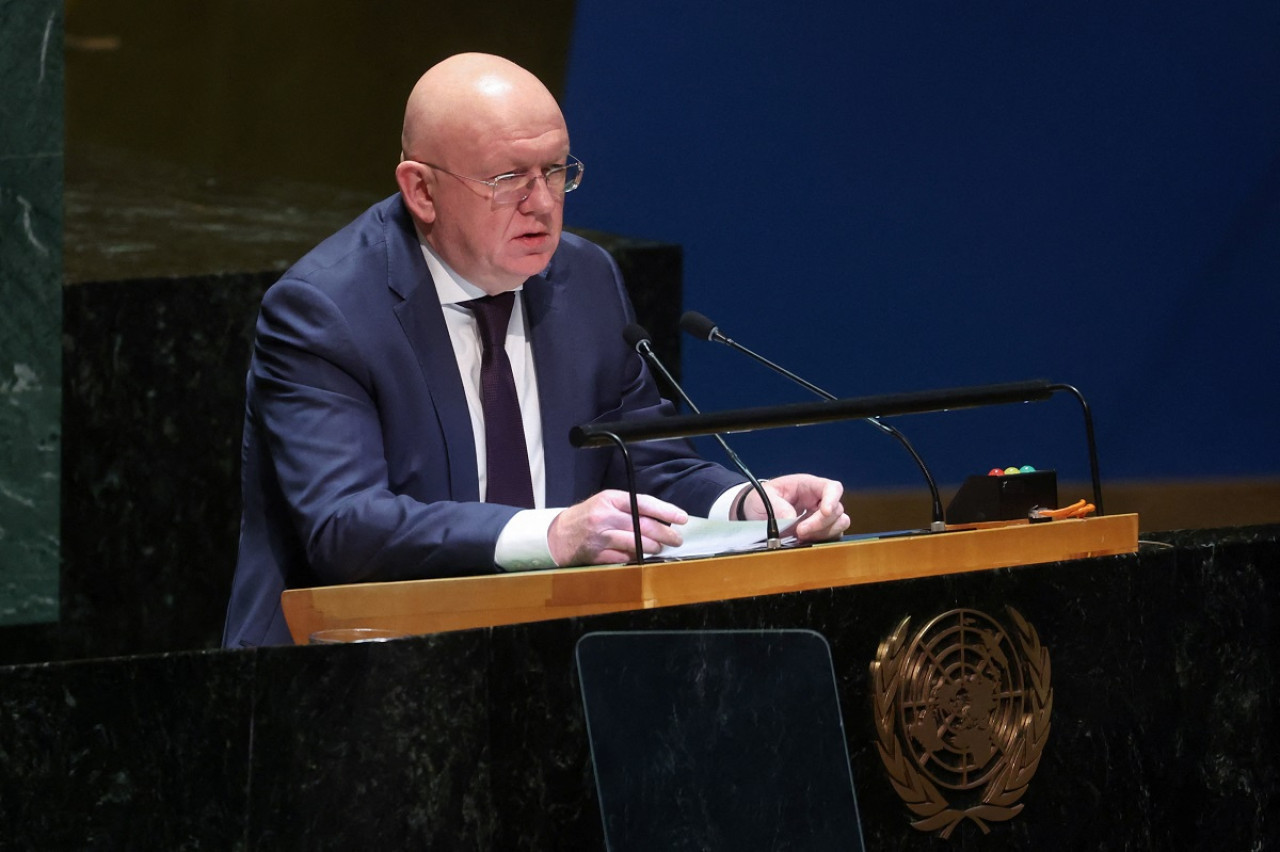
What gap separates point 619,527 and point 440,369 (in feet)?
2.50

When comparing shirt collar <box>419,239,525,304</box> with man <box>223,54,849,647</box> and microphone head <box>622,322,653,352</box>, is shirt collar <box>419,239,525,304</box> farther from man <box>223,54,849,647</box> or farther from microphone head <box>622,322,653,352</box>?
microphone head <box>622,322,653,352</box>

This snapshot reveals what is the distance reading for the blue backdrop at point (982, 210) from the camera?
490 centimetres

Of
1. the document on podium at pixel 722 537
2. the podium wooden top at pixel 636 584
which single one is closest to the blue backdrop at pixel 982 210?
the document on podium at pixel 722 537

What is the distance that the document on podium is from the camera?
2.22 metres

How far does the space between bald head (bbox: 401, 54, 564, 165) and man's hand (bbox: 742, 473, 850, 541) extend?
28.2 inches

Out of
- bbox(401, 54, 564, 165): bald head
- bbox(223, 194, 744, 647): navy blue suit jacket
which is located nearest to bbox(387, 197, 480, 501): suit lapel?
bbox(223, 194, 744, 647): navy blue suit jacket

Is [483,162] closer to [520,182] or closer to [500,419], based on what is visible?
[520,182]

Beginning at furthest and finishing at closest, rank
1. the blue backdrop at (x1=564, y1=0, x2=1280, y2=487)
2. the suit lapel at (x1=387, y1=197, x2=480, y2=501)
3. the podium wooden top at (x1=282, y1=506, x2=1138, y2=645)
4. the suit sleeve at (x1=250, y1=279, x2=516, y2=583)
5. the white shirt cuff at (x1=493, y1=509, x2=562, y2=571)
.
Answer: the blue backdrop at (x1=564, y1=0, x2=1280, y2=487) < the suit lapel at (x1=387, y1=197, x2=480, y2=501) < the suit sleeve at (x1=250, y1=279, x2=516, y2=583) < the white shirt cuff at (x1=493, y1=509, x2=562, y2=571) < the podium wooden top at (x1=282, y1=506, x2=1138, y2=645)

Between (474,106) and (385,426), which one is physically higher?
(474,106)

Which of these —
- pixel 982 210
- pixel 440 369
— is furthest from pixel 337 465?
pixel 982 210

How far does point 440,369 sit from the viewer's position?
113 inches

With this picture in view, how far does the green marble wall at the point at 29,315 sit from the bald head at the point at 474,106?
164cm

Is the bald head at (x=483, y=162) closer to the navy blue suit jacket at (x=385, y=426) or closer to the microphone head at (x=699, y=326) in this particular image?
the navy blue suit jacket at (x=385, y=426)

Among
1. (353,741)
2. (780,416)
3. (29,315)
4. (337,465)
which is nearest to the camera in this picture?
(353,741)
